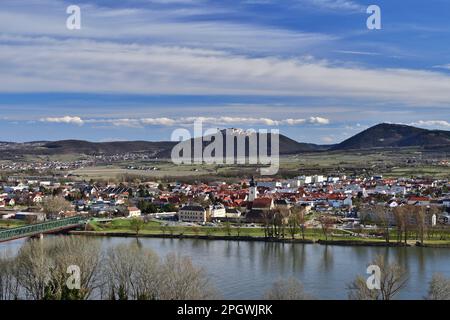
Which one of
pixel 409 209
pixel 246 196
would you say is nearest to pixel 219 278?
pixel 409 209

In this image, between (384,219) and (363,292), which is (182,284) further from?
(384,219)

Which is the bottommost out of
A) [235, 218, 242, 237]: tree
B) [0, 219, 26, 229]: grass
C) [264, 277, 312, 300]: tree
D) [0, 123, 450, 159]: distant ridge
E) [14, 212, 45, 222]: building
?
[0, 219, 26, 229]: grass

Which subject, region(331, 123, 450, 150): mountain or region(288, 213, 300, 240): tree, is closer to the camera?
region(288, 213, 300, 240): tree

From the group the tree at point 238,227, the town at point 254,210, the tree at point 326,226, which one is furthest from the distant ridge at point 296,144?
the tree at point 326,226

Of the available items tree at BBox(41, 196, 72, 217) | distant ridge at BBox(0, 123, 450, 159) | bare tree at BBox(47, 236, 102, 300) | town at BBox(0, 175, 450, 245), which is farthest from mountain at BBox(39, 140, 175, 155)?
bare tree at BBox(47, 236, 102, 300)

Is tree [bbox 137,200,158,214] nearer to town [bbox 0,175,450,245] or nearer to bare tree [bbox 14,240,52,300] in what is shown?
town [bbox 0,175,450,245]
